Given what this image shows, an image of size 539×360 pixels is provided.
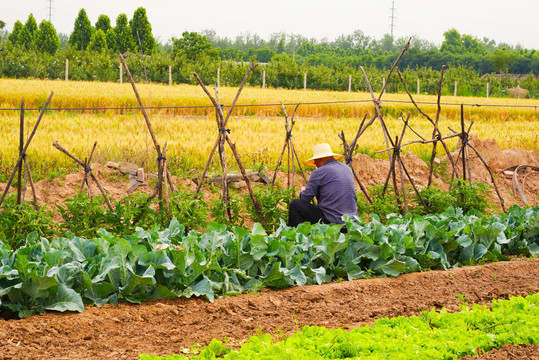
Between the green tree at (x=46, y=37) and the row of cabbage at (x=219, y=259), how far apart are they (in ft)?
147

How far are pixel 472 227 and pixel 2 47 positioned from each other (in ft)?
119

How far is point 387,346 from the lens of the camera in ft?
11.8

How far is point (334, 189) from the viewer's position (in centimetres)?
627

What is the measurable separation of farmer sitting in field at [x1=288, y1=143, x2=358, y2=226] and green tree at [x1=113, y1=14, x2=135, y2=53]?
143ft

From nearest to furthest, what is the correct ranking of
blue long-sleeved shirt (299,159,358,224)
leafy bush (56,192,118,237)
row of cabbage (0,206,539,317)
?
1. row of cabbage (0,206,539,317)
2. leafy bush (56,192,118,237)
3. blue long-sleeved shirt (299,159,358,224)

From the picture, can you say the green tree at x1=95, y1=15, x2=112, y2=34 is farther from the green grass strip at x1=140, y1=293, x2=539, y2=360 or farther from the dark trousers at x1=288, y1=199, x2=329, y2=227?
the green grass strip at x1=140, y1=293, x2=539, y2=360

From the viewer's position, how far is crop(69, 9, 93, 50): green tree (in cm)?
4831

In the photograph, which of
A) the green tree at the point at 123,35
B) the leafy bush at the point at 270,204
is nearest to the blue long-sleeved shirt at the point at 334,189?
the leafy bush at the point at 270,204

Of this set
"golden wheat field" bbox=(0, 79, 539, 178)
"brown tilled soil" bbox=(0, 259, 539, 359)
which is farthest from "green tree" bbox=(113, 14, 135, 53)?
"brown tilled soil" bbox=(0, 259, 539, 359)

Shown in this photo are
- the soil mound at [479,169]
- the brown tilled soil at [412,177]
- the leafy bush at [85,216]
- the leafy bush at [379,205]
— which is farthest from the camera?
the soil mound at [479,169]

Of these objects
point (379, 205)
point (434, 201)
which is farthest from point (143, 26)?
point (379, 205)

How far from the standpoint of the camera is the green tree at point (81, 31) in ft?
159

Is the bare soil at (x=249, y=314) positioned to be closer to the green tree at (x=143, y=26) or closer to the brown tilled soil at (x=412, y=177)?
the brown tilled soil at (x=412, y=177)

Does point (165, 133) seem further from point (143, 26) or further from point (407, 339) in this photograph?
point (143, 26)
